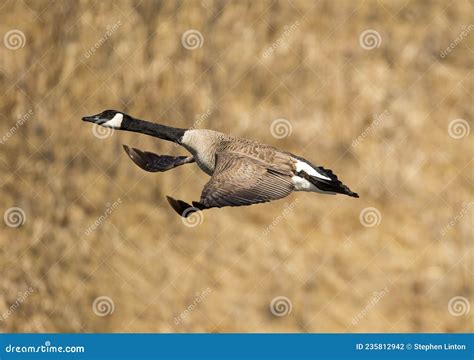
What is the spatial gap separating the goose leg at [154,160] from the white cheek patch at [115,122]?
42cm

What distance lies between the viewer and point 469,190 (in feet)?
48.5

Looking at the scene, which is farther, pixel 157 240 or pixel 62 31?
pixel 62 31

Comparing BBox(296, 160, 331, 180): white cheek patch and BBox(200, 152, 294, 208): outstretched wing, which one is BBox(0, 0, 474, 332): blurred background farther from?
BBox(200, 152, 294, 208): outstretched wing

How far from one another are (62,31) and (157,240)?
170 inches

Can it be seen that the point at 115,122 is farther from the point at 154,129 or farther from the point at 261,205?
the point at 261,205

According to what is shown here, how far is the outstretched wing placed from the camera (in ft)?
33.9

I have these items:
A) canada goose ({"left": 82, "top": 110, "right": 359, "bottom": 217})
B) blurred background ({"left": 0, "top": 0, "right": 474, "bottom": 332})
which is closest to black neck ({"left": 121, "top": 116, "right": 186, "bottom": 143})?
canada goose ({"left": 82, "top": 110, "right": 359, "bottom": 217})

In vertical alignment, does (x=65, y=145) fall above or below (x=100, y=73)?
below

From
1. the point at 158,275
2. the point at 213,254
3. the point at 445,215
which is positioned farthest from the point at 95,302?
the point at 445,215

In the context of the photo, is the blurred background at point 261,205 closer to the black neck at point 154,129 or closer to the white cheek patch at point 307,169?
the black neck at point 154,129

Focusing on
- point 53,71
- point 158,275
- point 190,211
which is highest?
point 190,211

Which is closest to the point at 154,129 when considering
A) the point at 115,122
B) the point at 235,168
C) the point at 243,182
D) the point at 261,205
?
the point at 115,122

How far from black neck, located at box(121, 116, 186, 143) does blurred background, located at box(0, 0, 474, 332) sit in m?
2.66

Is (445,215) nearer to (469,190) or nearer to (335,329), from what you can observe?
(469,190)
